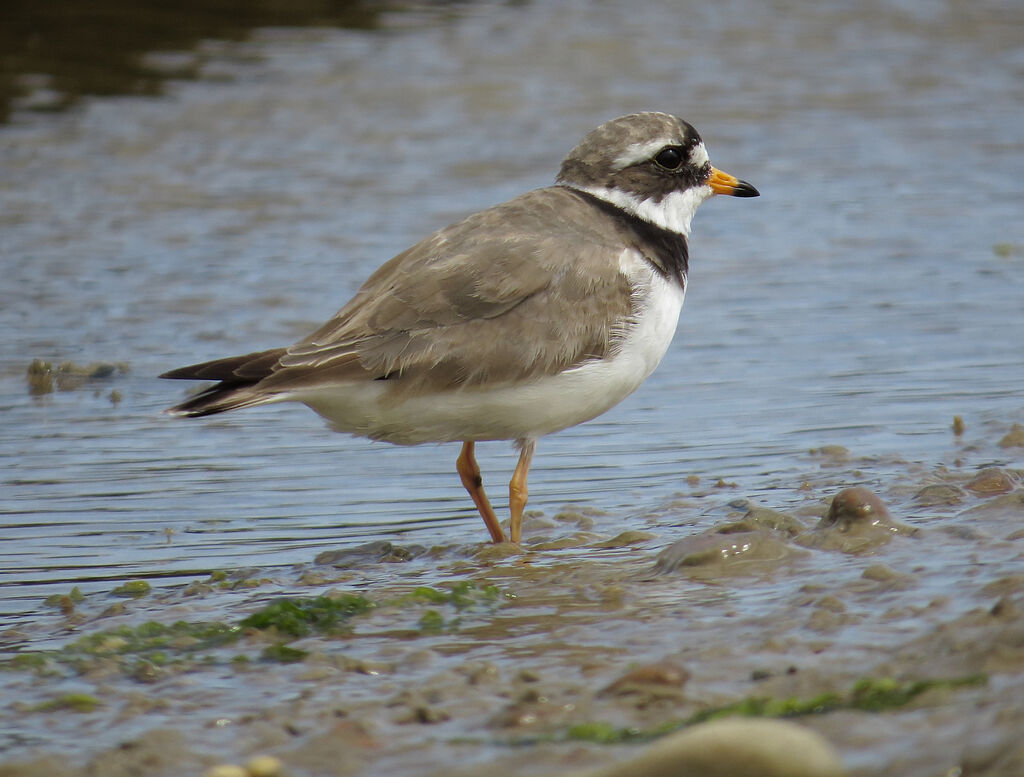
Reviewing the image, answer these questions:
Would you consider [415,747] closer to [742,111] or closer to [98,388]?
[98,388]

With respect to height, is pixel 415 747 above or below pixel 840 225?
below

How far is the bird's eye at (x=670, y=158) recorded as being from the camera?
6371 millimetres

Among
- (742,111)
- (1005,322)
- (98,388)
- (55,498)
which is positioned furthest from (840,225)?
(55,498)

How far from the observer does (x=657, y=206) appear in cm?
632

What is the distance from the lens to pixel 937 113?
13438 mm

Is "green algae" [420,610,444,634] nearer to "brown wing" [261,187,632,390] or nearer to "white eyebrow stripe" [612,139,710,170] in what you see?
"brown wing" [261,187,632,390]

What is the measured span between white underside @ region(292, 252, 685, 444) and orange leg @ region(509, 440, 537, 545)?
9cm

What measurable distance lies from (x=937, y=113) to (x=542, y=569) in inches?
380

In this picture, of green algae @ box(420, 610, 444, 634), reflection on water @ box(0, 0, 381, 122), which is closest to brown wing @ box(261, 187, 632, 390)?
green algae @ box(420, 610, 444, 634)

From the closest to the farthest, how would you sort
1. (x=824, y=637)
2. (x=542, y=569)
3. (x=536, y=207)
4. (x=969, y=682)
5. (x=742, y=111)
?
1. (x=969, y=682)
2. (x=824, y=637)
3. (x=542, y=569)
4. (x=536, y=207)
5. (x=742, y=111)

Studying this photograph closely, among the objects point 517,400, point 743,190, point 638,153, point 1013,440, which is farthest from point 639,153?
point 1013,440

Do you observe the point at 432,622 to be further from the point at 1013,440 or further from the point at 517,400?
the point at 1013,440

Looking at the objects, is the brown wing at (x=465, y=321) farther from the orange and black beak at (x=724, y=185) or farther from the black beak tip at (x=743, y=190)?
the black beak tip at (x=743, y=190)

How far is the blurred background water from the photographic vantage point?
21.1ft
